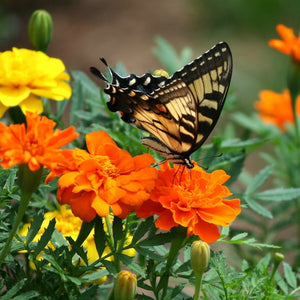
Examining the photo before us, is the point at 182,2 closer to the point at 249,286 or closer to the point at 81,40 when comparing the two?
the point at 81,40

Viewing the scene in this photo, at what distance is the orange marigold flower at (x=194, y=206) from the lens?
815 mm

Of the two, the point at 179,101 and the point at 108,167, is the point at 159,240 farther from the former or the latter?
the point at 179,101

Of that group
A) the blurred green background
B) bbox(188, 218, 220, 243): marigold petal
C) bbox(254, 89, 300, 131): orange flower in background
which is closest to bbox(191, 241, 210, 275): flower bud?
bbox(188, 218, 220, 243): marigold petal

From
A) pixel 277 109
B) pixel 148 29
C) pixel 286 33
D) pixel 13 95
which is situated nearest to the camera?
pixel 13 95

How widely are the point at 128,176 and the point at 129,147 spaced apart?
1.00 ft

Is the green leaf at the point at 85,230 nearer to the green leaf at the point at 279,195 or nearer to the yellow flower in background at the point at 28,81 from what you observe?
the yellow flower in background at the point at 28,81

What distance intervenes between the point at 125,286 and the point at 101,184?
0.13m

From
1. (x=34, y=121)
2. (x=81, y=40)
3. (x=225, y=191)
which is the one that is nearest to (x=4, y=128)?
(x=34, y=121)

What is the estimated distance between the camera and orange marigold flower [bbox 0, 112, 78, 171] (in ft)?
2.36

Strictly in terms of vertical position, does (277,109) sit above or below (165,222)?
below

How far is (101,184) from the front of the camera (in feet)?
2.64

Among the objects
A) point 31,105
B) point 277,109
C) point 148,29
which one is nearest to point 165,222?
point 31,105

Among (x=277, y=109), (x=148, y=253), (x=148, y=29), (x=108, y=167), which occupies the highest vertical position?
(x=108, y=167)

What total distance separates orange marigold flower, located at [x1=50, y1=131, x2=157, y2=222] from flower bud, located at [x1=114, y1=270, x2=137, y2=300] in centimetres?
7
